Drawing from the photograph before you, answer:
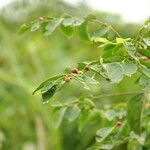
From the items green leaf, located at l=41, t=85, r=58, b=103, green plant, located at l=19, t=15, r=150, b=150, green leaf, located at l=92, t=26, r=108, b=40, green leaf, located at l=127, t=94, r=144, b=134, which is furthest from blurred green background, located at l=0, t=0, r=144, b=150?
green leaf, located at l=41, t=85, r=58, b=103

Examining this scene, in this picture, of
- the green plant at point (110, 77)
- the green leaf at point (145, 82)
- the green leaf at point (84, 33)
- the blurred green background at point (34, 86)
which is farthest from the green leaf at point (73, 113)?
the blurred green background at point (34, 86)

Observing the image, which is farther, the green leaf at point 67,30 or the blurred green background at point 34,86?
the blurred green background at point 34,86

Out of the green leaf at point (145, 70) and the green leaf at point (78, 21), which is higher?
the green leaf at point (78, 21)

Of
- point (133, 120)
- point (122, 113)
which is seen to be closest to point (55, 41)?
point (122, 113)

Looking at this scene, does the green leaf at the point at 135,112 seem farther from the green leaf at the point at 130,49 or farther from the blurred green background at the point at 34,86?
the blurred green background at the point at 34,86

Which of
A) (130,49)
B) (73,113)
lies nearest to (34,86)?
(73,113)

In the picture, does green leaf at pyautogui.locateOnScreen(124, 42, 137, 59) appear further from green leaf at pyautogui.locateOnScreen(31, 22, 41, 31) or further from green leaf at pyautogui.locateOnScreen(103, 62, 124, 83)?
green leaf at pyautogui.locateOnScreen(31, 22, 41, 31)
